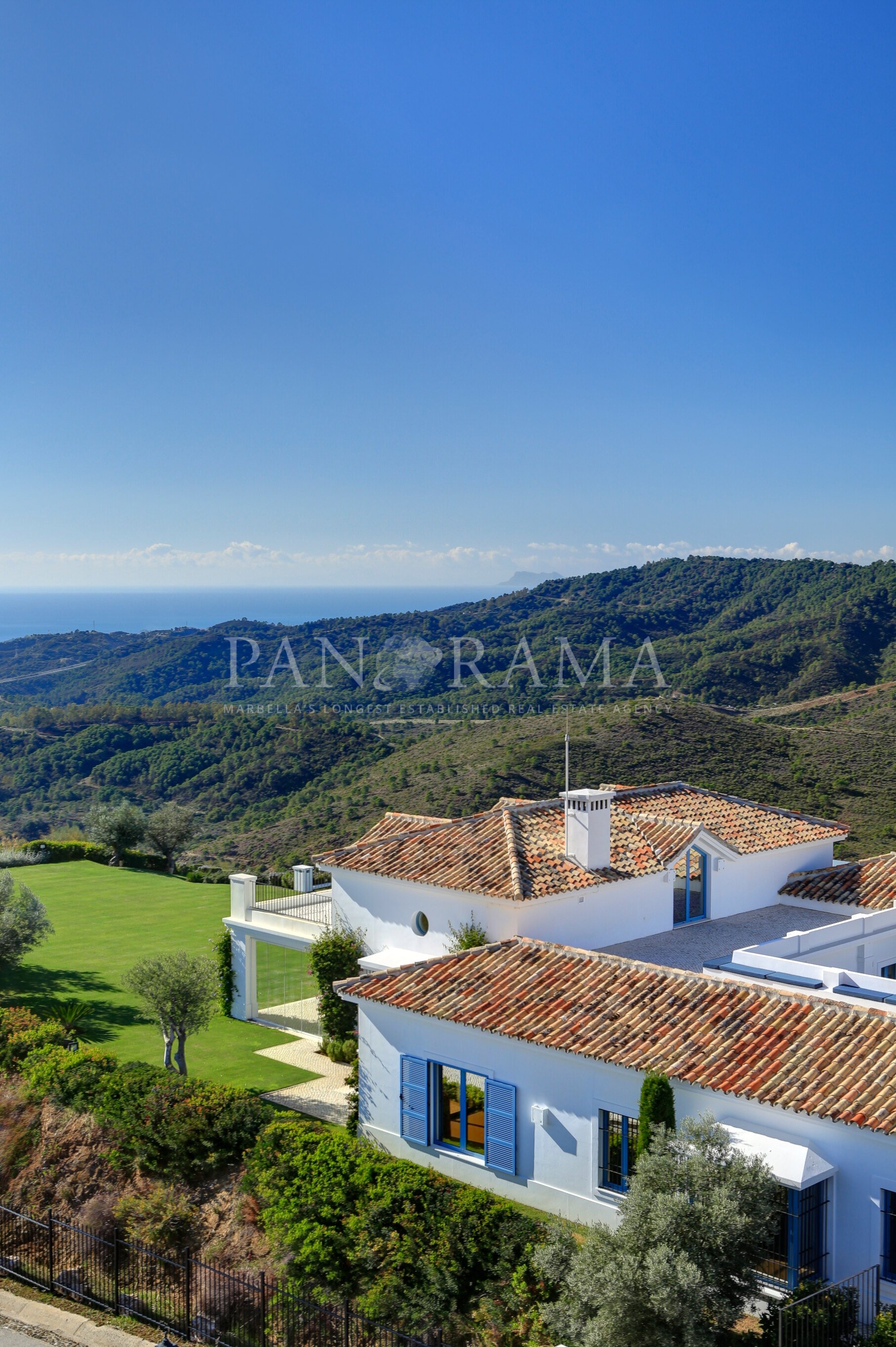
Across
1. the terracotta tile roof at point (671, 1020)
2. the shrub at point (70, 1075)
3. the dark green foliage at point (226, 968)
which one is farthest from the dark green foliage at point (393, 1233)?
the dark green foliage at point (226, 968)

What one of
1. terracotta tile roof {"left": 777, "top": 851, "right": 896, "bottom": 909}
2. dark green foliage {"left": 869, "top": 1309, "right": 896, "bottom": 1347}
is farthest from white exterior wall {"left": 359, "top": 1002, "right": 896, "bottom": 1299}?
terracotta tile roof {"left": 777, "top": 851, "right": 896, "bottom": 909}

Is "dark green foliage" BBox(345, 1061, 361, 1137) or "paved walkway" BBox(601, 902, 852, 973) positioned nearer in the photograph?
"dark green foliage" BBox(345, 1061, 361, 1137)

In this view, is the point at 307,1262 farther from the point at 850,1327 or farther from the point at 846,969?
the point at 846,969

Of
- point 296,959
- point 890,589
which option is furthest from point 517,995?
point 890,589

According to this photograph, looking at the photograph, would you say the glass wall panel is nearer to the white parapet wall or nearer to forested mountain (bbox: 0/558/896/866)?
the white parapet wall

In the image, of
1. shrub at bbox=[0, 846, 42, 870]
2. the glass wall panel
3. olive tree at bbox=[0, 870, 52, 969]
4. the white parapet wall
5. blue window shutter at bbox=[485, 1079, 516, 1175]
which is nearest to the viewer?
blue window shutter at bbox=[485, 1079, 516, 1175]

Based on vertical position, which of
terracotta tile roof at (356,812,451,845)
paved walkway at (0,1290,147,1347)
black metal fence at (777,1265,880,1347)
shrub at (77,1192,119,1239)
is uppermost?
terracotta tile roof at (356,812,451,845)

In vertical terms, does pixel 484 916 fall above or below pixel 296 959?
above
